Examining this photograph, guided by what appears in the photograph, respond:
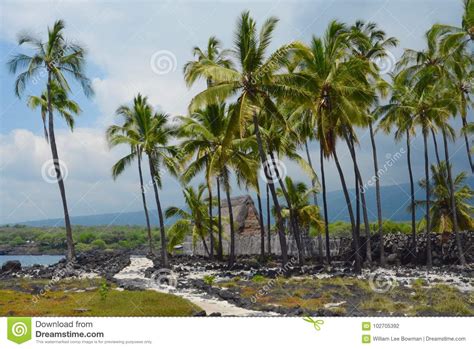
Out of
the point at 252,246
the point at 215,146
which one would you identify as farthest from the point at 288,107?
the point at 252,246

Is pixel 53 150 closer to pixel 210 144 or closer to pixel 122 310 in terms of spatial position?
pixel 210 144

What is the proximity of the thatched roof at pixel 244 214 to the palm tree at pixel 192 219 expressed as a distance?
3.88 m

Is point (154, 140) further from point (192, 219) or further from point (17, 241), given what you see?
point (17, 241)

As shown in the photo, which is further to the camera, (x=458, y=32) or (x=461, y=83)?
(x=461, y=83)

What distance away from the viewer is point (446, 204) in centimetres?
2889

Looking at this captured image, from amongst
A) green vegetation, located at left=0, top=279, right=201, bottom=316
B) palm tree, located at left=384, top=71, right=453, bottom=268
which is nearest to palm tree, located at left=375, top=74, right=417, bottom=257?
palm tree, located at left=384, top=71, right=453, bottom=268

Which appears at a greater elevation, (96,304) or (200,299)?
(96,304)

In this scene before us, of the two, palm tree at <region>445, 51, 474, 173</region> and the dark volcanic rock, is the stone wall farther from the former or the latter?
the dark volcanic rock

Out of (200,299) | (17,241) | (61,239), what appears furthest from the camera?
(17,241)

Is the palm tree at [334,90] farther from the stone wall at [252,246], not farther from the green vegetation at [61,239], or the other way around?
the green vegetation at [61,239]

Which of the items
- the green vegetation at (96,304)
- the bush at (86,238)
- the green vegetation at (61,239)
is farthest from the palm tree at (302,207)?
the bush at (86,238)

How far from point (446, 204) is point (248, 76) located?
1694 centimetres

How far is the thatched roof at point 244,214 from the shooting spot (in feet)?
108
